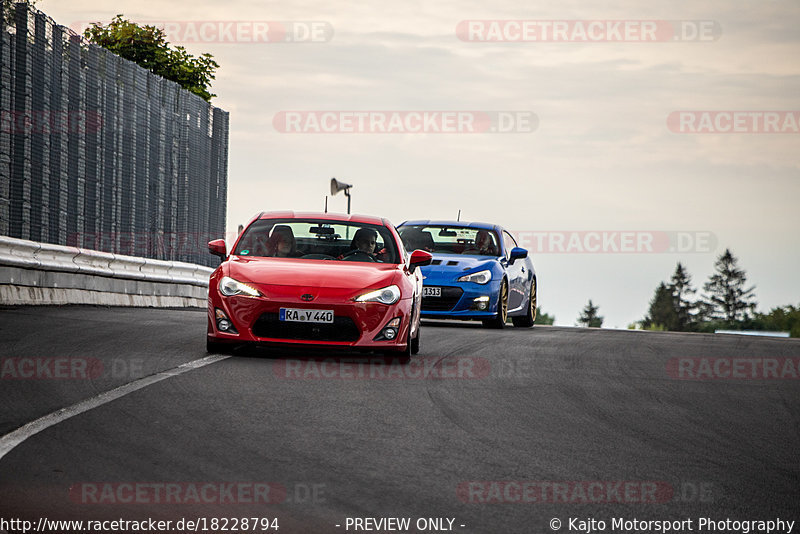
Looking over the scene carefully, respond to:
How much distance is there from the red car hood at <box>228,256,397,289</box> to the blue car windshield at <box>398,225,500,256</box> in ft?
23.7

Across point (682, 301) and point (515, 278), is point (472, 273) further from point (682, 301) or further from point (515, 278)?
point (682, 301)

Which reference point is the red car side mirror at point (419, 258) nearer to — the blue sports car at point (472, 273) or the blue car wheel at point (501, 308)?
the blue sports car at point (472, 273)

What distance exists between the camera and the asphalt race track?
5250mm

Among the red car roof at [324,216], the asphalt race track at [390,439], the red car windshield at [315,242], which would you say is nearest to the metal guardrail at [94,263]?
the asphalt race track at [390,439]

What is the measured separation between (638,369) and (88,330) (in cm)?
571

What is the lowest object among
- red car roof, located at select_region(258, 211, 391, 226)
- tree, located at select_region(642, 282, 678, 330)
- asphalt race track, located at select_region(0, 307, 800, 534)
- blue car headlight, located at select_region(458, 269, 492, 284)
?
tree, located at select_region(642, 282, 678, 330)

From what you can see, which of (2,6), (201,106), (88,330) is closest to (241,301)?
(88,330)

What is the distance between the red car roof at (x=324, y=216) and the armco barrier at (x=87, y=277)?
5297 mm

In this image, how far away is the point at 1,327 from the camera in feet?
41.1

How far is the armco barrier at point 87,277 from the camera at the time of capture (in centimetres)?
1658

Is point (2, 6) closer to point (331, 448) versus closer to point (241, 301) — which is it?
point (241, 301)

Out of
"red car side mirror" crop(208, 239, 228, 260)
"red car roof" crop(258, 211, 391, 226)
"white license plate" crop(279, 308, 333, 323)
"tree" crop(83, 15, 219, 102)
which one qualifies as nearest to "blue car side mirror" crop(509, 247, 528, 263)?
"red car roof" crop(258, 211, 391, 226)

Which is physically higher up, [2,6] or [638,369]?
[2,6]

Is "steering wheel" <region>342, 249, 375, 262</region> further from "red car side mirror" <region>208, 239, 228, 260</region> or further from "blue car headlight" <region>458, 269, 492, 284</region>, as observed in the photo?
"blue car headlight" <region>458, 269, 492, 284</region>
